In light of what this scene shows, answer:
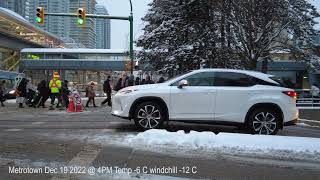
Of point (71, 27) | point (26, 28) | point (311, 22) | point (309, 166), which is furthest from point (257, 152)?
point (71, 27)

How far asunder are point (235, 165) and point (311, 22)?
30.7 metres

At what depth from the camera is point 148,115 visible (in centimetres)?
1210

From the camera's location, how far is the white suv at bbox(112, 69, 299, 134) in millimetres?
11977

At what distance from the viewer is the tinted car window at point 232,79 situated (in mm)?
12203

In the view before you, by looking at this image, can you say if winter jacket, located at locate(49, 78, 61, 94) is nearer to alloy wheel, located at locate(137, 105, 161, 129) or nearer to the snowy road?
the snowy road

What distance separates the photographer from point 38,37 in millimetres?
84375

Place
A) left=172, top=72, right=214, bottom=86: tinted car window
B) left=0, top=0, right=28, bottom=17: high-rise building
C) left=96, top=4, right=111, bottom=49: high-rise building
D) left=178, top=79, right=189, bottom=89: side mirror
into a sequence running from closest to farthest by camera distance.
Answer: left=178, top=79, right=189, bottom=89: side mirror
left=172, top=72, right=214, bottom=86: tinted car window
left=96, top=4, right=111, bottom=49: high-rise building
left=0, top=0, right=28, bottom=17: high-rise building

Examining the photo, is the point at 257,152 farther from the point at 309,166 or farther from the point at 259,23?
the point at 259,23

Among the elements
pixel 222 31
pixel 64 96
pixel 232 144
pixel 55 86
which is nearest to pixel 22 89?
pixel 55 86

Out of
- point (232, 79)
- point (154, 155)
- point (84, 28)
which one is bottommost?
point (154, 155)

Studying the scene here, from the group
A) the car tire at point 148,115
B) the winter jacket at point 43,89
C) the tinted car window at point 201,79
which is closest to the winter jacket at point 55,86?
the winter jacket at point 43,89

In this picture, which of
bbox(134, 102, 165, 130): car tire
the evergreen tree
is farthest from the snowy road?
the evergreen tree

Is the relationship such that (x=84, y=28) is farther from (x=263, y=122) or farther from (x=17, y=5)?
(x=17, y=5)

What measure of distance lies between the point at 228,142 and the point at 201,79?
2706mm
